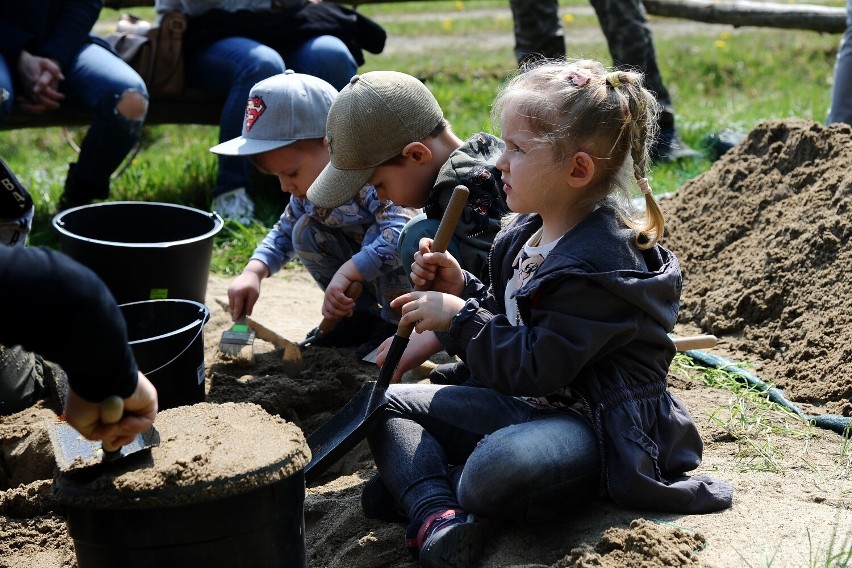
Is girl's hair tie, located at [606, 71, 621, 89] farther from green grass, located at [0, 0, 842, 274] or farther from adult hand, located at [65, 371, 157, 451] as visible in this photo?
green grass, located at [0, 0, 842, 274]

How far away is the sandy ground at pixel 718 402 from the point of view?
2.18m

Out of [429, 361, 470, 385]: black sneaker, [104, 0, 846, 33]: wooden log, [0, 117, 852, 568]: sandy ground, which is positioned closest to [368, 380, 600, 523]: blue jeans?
[0, 117, 852, 568]: sandy ground

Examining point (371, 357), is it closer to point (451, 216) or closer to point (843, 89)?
point (451, 216)

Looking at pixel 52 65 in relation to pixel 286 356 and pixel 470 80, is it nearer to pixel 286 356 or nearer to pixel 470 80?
pixel 286 356

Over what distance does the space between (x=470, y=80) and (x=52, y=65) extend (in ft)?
12.8

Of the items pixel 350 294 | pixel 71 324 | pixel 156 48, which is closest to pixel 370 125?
pixel 350 294

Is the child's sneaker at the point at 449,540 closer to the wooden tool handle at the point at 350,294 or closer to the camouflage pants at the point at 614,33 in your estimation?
the wooden tool handle at the point at 350,294

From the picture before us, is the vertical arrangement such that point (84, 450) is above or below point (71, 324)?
below

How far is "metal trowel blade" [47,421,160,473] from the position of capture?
6.63 feet

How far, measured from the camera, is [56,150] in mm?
7328

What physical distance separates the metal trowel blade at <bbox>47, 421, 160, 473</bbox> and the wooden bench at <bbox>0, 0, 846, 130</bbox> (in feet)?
10.6

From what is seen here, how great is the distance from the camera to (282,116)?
335cm

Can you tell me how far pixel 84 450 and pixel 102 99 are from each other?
303cm

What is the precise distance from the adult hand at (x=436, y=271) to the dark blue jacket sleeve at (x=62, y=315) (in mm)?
975
